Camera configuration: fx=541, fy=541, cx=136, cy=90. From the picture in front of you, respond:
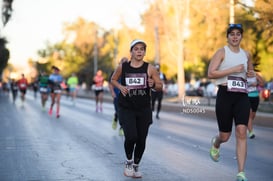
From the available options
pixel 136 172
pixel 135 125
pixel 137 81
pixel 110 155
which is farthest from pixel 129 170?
pixel 110 155

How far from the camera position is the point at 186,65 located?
56.8 m

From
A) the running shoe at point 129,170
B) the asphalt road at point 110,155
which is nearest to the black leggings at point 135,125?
the running shoe at point 129,170

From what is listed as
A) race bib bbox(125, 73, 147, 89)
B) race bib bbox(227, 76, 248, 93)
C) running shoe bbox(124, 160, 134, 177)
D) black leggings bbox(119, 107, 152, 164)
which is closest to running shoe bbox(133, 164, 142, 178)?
running shoe bbox(124, 160, 134, 177)

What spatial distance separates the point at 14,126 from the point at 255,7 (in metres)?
9.88

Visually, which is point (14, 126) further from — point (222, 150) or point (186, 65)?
point (186, 65)

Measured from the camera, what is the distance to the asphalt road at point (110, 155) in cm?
750

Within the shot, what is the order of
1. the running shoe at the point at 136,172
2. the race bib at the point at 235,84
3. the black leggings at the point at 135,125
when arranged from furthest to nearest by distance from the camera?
1. the running shoe at the point at 136,172
2. the black leggings at the point at 135,125
3. the race bib at the point at 235,84

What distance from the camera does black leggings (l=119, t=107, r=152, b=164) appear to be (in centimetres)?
711

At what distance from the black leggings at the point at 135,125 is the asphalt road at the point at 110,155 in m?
0.48

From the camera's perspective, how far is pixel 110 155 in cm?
947

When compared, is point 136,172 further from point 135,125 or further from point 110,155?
point 110,155

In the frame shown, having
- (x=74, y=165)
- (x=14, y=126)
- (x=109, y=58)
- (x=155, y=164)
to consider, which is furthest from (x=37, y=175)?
(x=109, y=58)

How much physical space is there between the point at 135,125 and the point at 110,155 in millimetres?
2445

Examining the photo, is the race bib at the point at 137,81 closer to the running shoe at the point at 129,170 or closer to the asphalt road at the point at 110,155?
the running shoe at the point at 129,170
